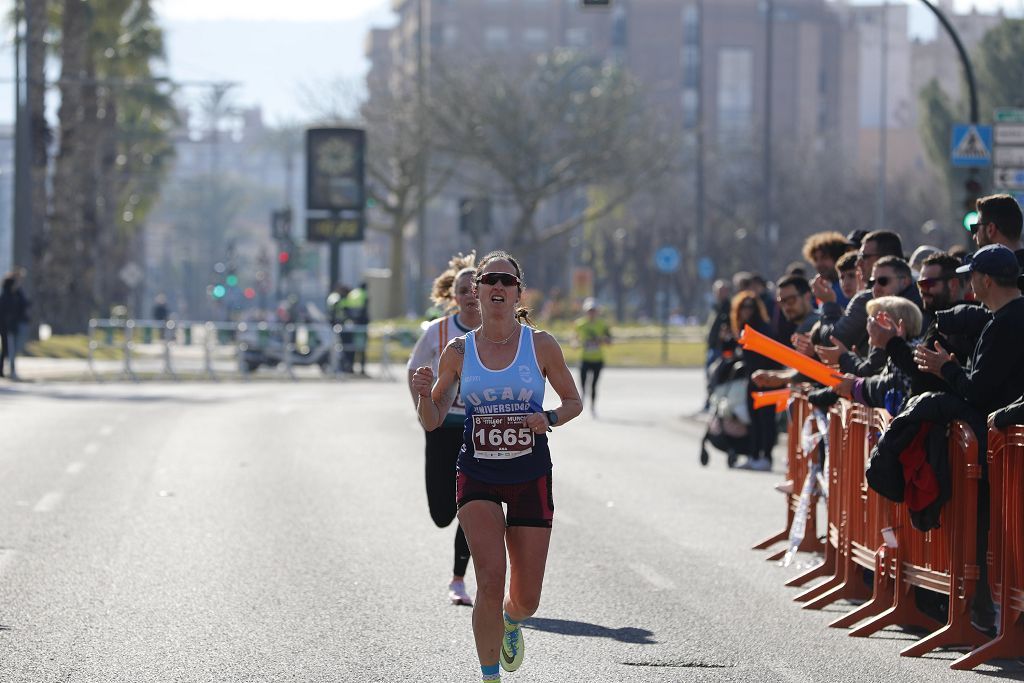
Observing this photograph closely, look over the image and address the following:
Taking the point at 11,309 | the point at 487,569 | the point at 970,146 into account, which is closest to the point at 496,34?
the point at 11,309

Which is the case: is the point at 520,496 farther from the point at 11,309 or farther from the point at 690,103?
the point at 690,103

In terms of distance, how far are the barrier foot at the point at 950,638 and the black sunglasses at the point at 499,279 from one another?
2675 millimetres

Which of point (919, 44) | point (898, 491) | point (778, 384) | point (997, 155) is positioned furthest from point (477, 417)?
point (919, 44)

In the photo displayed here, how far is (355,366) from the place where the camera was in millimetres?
42844

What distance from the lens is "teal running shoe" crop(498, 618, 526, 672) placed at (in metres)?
7.52

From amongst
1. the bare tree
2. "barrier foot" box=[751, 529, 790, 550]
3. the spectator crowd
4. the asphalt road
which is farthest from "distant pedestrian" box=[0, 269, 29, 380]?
the bare tree

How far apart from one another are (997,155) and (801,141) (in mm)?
80073

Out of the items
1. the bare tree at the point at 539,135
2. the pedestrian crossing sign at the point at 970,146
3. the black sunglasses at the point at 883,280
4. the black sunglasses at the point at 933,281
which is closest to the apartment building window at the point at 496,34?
the bare tree at the point at 539,135

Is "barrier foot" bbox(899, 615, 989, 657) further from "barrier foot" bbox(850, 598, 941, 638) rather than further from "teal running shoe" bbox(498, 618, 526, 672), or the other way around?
"teal running shoe" bbox(498, 618, 526, 672)

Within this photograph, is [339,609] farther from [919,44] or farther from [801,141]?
[919,44]

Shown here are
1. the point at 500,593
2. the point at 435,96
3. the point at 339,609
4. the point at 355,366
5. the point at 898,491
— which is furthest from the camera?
the point at 435,96

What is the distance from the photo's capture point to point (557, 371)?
749 centimetres

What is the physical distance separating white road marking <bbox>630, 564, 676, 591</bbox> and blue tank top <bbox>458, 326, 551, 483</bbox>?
3.45 meters

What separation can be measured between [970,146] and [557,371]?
15636 mm
